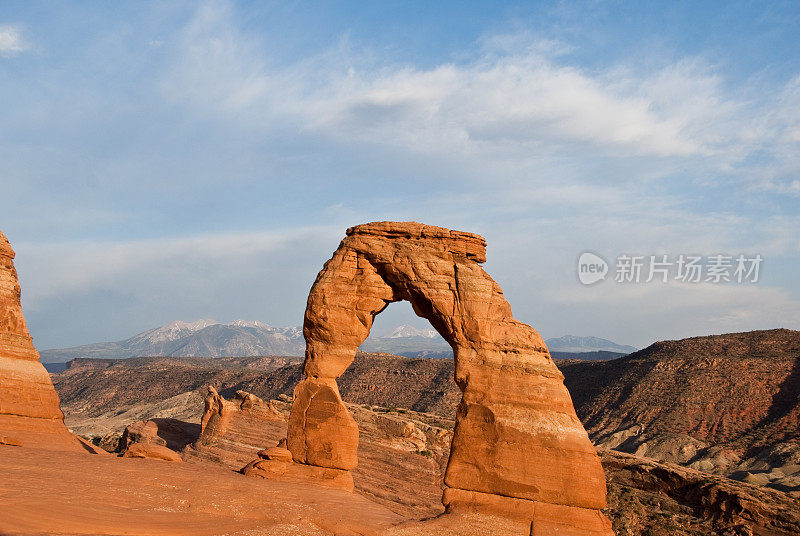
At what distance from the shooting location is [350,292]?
18.3 metres

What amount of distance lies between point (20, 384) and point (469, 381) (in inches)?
726

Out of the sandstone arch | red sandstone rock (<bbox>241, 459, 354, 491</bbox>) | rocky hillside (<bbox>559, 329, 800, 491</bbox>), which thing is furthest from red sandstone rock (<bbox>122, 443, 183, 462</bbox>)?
rocky hillside (<bbox>559, 329, 800, 491</bbox>)

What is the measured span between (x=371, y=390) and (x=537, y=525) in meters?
56.6

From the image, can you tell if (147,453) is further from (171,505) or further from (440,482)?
(440,482)

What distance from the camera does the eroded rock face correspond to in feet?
75.5

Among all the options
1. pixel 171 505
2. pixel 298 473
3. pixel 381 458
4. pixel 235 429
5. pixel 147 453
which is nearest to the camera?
pixel 171 505

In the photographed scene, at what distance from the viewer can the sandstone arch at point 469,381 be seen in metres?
14.9

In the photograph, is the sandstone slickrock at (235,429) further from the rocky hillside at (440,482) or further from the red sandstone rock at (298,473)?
the red sandstone rock at (298,473)

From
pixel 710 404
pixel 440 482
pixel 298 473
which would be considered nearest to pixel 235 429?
pixel 440 482

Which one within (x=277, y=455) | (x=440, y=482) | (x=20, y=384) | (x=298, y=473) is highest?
(x=20, y=384)

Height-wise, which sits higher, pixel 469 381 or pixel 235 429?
pixel 469 381

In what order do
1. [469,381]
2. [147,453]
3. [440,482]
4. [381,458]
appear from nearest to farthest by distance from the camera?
1. [469,381]
2. [147,453]
3. [440,482]
4. [381,458]

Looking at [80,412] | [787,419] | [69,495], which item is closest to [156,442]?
[69,495]

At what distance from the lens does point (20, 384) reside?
23875mm
